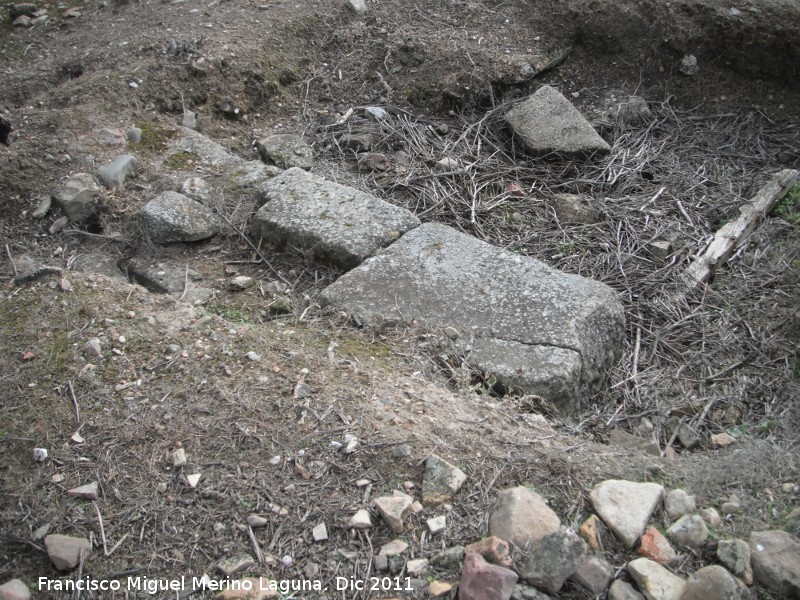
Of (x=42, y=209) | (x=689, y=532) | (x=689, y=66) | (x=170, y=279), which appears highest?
(x=689, y=66)

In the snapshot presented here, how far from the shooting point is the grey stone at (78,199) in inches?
123

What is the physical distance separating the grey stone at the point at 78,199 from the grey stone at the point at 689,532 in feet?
9.28

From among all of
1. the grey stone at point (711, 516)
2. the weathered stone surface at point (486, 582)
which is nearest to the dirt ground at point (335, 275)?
the grey stone at point (711, 516)

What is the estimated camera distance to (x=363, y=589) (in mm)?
1633

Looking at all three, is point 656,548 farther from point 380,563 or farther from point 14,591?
point 14,591

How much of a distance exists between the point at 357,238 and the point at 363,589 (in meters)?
1.64

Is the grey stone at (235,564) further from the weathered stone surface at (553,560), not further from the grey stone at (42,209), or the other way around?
the grey stone at (42,209)

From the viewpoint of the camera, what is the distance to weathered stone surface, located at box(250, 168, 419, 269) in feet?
9.59

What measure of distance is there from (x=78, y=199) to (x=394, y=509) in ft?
7.57

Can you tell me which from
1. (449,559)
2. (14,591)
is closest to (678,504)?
(449,559)

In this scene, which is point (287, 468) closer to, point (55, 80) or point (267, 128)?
point (267, 128)

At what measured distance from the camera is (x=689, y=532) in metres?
1.71

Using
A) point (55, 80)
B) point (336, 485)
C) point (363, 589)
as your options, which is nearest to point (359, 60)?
point (55, 80)

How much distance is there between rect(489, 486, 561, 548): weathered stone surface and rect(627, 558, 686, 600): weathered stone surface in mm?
214
